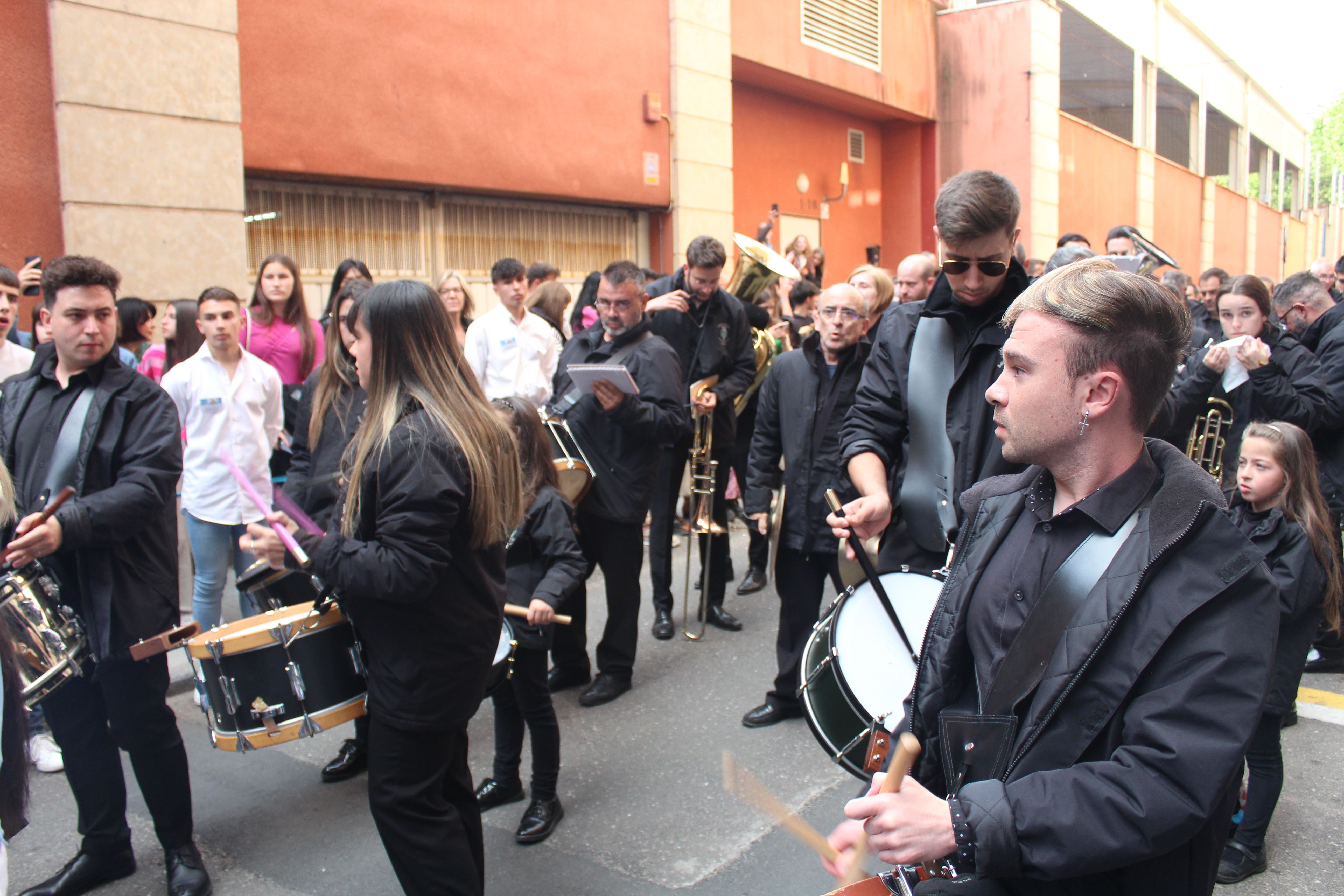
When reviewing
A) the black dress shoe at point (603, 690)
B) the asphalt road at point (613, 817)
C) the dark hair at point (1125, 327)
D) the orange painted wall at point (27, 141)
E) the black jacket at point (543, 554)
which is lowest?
the asphalt road at point (613, 817)

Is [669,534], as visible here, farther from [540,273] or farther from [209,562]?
[540,273]

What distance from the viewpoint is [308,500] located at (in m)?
4.29

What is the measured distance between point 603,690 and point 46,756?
2.47 meters

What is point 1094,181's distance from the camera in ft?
69.8

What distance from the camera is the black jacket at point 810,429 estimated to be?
4.64 m

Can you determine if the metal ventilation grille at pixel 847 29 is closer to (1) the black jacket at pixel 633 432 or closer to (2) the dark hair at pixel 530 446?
(1) the black jacket at pixel 633 432

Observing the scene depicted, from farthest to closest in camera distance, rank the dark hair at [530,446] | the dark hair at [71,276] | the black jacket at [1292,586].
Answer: the dark hair at [530,446] < the black jacket at [1292,586] < the dark hair at [71,276]

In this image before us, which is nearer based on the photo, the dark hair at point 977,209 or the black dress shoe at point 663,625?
the dark hair at point 977,209

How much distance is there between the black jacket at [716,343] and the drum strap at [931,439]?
3178mm

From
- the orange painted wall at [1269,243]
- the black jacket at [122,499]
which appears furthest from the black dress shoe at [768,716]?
the orange painted wall at [1269,243]

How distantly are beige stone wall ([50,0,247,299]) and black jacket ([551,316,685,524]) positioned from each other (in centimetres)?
368

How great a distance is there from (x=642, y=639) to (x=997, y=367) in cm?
358

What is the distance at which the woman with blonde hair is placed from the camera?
735 cm

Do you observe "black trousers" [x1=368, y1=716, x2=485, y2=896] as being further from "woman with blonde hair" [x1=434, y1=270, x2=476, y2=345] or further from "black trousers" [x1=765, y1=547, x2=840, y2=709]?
"woman with blonde hair" [x1=434, y1=270, x2=476, y2=345]
